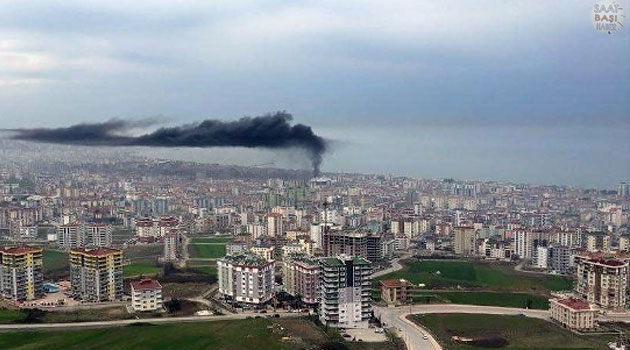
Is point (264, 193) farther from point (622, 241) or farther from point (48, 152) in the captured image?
point (622, 241)

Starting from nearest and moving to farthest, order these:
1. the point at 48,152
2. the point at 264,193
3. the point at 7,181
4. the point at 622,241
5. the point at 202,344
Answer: the point at 202,344
the point at 622,241
the point at 48,152
the point at 7,181
the point at 264,193

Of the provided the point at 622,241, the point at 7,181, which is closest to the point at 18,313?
the point at 622,241

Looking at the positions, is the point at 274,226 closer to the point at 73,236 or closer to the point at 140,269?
the point at 73,236

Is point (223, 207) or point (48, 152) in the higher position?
point (48, 152)

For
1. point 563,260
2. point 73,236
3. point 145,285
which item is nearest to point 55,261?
point 73,236

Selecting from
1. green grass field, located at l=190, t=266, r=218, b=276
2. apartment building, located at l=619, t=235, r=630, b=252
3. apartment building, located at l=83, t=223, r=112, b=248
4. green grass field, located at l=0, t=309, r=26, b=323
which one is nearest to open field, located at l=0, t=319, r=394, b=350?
green grass field, located at l=0, t=309, r=26, b=323

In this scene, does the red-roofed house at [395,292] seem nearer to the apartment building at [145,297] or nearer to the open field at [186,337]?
the open field at [186,337]

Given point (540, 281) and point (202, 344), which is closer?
point (202, 344)

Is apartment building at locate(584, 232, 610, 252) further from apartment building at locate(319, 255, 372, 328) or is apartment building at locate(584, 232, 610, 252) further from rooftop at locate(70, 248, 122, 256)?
rooftop at locate(70, 248, 122, 256)
